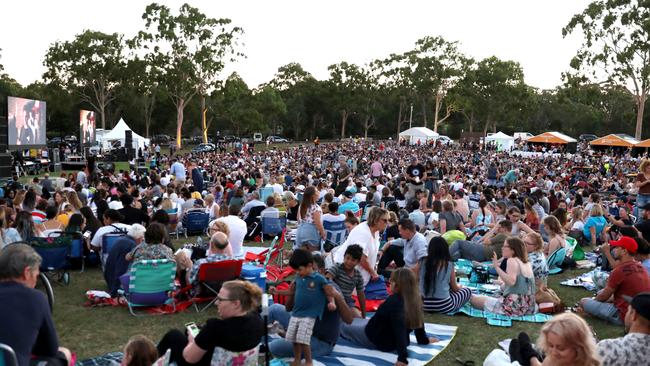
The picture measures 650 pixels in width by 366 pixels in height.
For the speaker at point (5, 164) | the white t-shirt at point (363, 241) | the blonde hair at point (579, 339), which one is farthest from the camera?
the speaker at point (5, 164)

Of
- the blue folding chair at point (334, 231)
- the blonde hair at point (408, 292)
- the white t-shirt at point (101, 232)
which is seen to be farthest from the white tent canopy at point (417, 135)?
the blonde hair at point (408, 292)

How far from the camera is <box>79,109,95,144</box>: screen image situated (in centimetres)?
3056

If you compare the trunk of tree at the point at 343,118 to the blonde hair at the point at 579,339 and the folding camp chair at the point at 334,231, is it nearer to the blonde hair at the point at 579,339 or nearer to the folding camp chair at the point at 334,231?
the folding camp chair at the point at 334,231

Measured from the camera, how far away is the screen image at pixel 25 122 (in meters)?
23.4

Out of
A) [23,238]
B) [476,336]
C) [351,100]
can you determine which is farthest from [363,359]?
[351,100]

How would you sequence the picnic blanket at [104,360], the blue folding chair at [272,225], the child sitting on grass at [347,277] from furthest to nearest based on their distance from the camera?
the blue folding chair at [272,225] < the child sitting on grass at [347,277] < the picnic blanket at [104,360]

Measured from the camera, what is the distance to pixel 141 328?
19.2 ft

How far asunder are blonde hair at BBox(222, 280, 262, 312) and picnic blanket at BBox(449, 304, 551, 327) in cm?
342

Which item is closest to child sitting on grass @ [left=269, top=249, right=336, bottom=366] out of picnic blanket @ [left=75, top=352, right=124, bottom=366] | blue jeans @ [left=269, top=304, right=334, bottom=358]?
blue jeans @ [left=269, top=304, right=334, bottom=358]

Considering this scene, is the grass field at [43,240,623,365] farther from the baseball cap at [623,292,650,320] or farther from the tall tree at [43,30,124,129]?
the tall tree at [43,30,124,129]

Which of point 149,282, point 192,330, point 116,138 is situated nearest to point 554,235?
point 149,282

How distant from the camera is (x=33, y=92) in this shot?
6738 cm

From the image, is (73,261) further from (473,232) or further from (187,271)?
(473,232)

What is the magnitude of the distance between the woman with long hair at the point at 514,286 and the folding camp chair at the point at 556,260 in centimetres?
213
